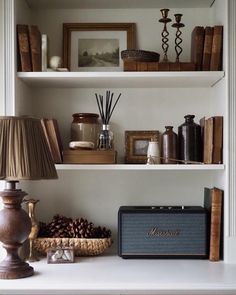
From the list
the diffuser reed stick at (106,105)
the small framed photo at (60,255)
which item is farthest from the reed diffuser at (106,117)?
the small framed photo at (60,255)

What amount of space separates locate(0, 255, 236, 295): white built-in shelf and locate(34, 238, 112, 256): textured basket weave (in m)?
0.11

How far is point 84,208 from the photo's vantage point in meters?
2.45

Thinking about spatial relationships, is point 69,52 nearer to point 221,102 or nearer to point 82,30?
point 82,30

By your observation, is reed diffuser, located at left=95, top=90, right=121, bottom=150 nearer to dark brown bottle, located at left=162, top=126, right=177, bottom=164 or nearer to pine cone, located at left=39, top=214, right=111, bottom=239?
dark brown bottle, located at left=162, top=126, right=177, bottom=164

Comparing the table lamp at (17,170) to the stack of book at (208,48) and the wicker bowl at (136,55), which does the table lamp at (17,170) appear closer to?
the wicker bowl at (136,55)

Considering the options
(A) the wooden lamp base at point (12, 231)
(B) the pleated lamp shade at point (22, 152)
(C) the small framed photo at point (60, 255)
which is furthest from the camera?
(C) the small framed photo at point (60, 255)

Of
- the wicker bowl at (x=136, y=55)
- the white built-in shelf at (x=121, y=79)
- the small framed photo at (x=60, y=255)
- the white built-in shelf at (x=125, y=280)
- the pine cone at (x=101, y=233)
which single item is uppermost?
the wicker bowl at (x=136, y=55)

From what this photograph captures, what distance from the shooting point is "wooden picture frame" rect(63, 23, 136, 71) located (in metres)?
2.41

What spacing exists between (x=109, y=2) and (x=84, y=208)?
984 millimetres

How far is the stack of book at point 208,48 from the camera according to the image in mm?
2164

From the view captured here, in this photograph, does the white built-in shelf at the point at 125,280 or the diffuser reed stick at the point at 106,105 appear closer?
the white built-in shelf at the point at 125,280

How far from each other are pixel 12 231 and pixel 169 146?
81 centimetres

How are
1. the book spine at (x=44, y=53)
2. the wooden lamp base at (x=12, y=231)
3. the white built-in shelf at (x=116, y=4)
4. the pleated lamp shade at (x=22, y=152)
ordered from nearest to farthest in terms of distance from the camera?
the pleated lamp shade at (x=22, y=152), the wooden lamp base at (x=12, y=231), the book spine at (x=44, y=53), the white built-in shelf at (x=116, y=4)

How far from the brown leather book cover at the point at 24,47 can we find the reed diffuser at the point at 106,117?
1.30ft
